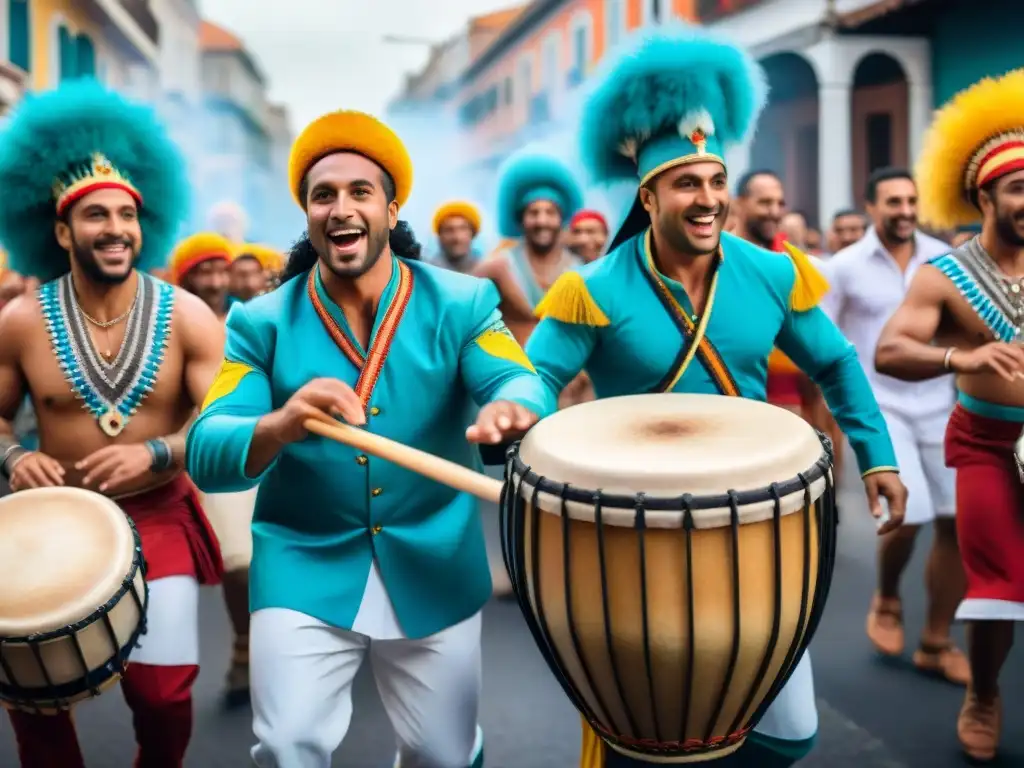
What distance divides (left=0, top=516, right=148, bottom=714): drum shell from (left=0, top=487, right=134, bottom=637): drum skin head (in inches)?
1.2

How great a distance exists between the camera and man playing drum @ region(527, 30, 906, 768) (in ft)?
10.7

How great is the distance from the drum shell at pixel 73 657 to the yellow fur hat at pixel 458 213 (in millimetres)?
6841

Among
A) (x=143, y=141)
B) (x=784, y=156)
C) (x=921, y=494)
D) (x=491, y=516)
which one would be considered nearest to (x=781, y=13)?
(x=784, y=156)

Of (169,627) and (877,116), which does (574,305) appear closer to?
(169,627)

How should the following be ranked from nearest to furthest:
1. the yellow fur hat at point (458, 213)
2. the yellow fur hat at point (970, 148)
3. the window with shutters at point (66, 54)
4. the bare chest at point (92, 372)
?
the bare chest at point (92, 372) → the yellow fur hat at point (970, 148) → the yellow fur hat at point (458, 213) → the window with shutters at point (66, 54)

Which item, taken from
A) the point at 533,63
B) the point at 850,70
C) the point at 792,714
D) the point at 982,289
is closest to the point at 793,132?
the point at 850,70

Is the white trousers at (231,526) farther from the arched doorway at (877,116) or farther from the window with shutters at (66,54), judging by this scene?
the window with shutters at (66,54)

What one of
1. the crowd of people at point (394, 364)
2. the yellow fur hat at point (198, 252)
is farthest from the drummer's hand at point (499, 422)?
the yellow fur hat at point (198, 252)

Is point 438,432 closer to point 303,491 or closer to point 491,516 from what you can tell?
point 303,491

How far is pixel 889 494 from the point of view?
339 centimetres

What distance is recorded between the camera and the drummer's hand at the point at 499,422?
2.52 metres

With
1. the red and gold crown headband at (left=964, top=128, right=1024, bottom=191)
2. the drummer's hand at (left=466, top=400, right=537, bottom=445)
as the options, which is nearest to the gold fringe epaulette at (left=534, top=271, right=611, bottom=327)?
the drummer's hand at (left=466, top=400, right=537, bottom=445)

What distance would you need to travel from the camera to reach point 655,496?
2.23 meters

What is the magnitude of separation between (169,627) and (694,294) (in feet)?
5.73
